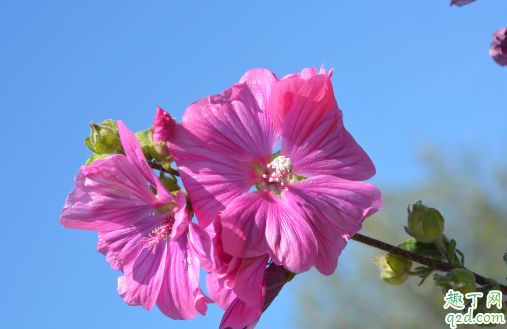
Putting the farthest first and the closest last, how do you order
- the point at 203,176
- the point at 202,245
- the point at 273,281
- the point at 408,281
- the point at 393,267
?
the point at 408,281
the point at 393,267
the point at 273,281
the point at 203,176
the point at 202,245

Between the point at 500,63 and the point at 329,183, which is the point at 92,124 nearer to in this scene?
the point at 329,183

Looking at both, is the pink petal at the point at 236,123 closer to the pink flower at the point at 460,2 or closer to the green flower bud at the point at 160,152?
the green flower bud at the point at 160,152

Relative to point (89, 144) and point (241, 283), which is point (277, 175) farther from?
point (89, 144)

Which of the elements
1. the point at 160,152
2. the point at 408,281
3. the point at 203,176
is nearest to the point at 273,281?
the point at 203,176

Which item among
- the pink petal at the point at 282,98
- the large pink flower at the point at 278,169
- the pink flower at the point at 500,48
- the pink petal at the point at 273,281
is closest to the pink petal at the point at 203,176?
the large pink flower at the point at 278,169

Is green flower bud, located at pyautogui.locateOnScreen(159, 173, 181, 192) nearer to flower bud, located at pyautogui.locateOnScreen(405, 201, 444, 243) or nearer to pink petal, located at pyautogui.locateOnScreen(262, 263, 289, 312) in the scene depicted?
pink petal, located at pyautogui.locateOnScreen(262, 263, 289, 312)

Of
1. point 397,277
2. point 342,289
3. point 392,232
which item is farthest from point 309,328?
point 397,277
